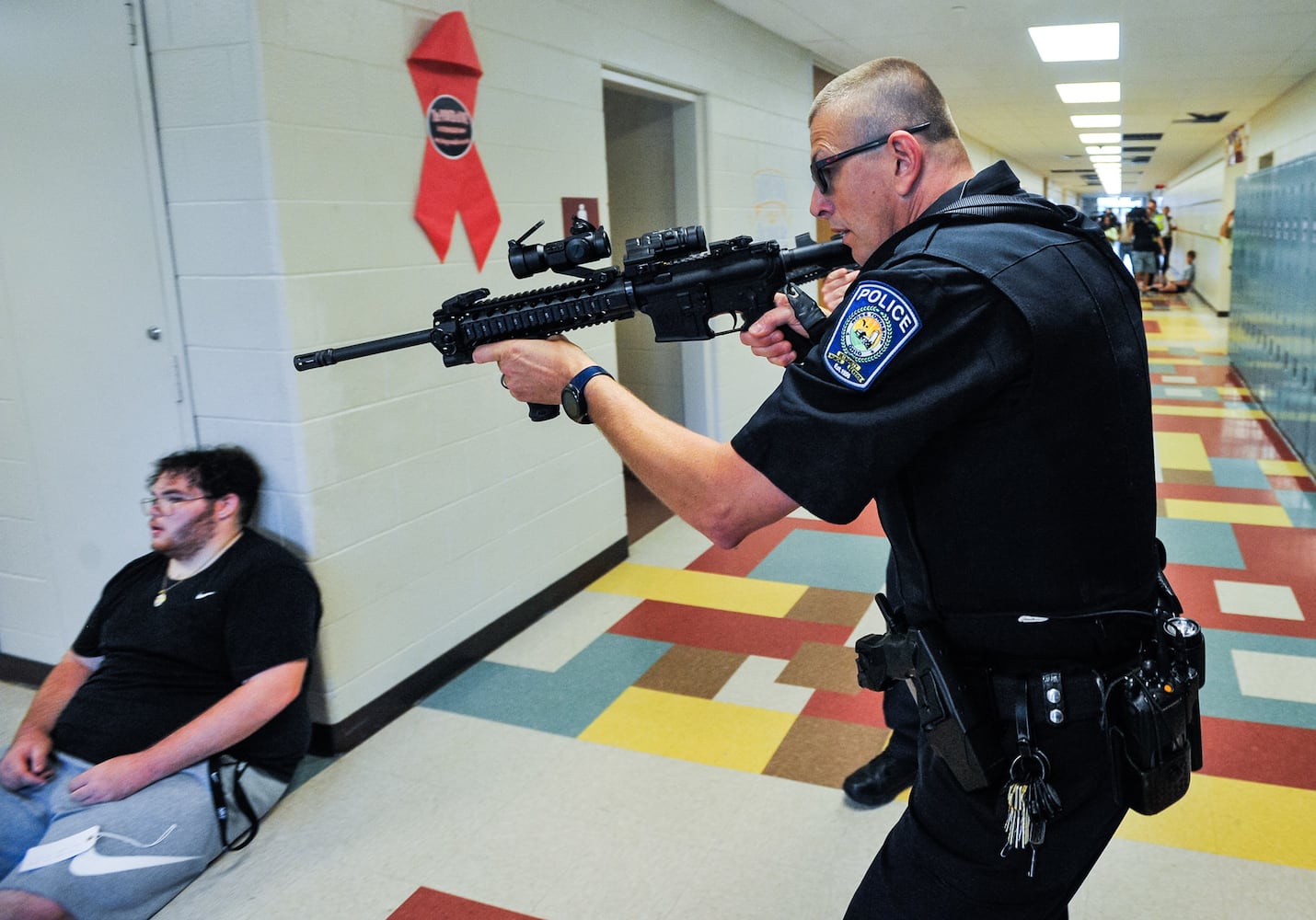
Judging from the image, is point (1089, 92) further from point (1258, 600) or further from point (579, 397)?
point (579, 397)

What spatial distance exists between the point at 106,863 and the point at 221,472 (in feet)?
3.04

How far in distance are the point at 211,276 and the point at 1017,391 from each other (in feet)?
7.15

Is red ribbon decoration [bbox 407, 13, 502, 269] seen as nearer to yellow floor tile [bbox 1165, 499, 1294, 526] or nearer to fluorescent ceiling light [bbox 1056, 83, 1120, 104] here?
yellow floor tile [bbox 1165, 499, 1294, 526]

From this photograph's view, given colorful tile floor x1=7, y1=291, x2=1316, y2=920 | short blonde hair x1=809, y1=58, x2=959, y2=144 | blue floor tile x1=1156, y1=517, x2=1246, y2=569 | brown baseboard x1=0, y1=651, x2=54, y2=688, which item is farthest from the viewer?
blue floor tile x1=1156, y1=517, x2=1246, y2=569

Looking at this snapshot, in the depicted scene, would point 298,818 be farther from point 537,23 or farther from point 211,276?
point 537,23

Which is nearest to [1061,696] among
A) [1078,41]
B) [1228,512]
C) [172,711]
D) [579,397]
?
[579,397]

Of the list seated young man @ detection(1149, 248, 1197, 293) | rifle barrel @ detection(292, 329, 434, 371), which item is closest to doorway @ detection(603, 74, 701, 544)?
rifle barrel @ detection(292, 329, 434, 371)

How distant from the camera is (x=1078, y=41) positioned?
6.09m

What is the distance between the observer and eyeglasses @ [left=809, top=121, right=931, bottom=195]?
4.25 feet

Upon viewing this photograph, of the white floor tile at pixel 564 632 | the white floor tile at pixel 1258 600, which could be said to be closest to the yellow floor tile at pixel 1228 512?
the white floor tile at pixel 1258 600

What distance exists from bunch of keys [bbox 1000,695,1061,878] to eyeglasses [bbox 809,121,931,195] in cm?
75

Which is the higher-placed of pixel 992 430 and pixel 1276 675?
pixel 992 430

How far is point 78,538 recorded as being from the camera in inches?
116

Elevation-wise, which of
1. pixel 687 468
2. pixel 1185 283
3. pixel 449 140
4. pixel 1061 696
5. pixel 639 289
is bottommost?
pixel 1061 696
